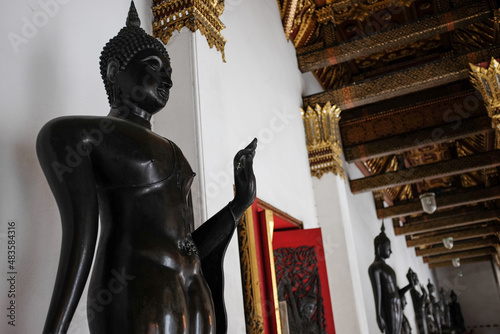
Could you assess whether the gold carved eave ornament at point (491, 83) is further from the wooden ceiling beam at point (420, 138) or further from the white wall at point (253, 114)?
the white wall at point (253, 114)

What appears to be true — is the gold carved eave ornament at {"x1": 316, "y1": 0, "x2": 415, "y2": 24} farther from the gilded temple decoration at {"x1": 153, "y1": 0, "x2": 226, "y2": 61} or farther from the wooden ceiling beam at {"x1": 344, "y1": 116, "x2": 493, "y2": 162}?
the gilded temple decoration at {"x1": 153, "y1": 0, "x2": 226, "y2": 61}

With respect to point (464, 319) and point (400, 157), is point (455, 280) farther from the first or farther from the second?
point (400, 157)

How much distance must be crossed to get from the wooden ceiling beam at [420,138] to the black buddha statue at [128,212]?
5.88 metres

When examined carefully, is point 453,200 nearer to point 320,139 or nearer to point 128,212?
point 320,139

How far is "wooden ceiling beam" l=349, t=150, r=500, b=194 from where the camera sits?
25.4 ft

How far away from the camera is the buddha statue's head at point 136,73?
5.38 feet

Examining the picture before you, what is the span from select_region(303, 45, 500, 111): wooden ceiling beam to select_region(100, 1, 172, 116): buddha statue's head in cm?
465

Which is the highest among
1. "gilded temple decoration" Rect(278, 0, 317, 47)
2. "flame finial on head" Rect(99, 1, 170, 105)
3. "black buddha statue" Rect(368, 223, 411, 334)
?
"gilded temple decoration" Rect(278, 0, 317, 47)

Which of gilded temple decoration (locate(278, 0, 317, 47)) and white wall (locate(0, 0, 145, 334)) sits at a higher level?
gilded temple decoration (locate(278, 0, 317, 47))

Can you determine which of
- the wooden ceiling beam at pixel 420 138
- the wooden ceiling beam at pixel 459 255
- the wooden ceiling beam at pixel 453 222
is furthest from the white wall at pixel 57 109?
the wooden ceiling beam at pixel 459 255

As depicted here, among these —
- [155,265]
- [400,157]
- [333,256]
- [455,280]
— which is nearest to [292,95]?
[333,256]

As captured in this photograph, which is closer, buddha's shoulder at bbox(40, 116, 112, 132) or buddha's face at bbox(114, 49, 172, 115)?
buddha's shoulder at bbox(40, 116, 112, 132)

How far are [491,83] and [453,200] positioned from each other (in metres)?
4.81

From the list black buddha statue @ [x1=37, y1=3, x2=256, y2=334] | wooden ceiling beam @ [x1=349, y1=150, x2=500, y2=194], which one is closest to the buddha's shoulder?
black buddha statue @ [x1=37, y1=3, x2=256, y2=334]
